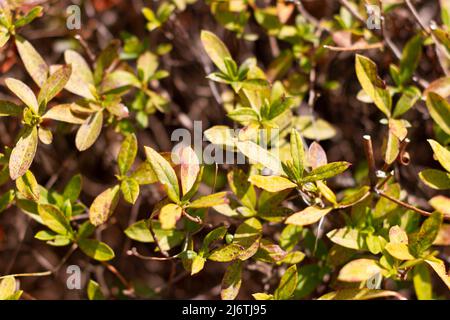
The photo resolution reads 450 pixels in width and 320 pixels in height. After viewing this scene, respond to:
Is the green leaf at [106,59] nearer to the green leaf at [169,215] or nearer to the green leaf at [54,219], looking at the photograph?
the green leaf at [54,219]

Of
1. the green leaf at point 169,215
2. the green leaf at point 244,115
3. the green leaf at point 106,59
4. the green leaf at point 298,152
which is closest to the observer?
the green leaf at point 169,215

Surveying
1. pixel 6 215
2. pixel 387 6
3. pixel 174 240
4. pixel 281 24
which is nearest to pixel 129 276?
pixel 6 215

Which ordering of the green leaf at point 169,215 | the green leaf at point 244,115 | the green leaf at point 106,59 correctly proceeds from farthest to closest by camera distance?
A: 1. the green leaf at point 106,59
2. the green leaf at point 244,115
3. the green leaf at point 169,215

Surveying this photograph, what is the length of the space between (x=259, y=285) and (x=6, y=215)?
32.9 inches

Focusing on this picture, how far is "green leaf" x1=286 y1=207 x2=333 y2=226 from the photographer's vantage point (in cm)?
105

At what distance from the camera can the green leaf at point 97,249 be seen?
1.22 meters

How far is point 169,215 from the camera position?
1.02 metres

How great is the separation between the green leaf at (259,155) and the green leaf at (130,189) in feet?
0.80

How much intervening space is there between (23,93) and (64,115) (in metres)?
0.10

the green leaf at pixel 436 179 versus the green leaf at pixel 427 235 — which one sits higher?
the green leaf at pixel 436 179

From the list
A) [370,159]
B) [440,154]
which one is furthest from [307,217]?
[440,154]

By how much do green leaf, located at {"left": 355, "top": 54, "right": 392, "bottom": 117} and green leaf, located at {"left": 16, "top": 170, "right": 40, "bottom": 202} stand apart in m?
0.75

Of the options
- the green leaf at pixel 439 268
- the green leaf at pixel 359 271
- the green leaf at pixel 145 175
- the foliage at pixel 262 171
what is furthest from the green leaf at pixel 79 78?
the green leaf at pixel 439 268
